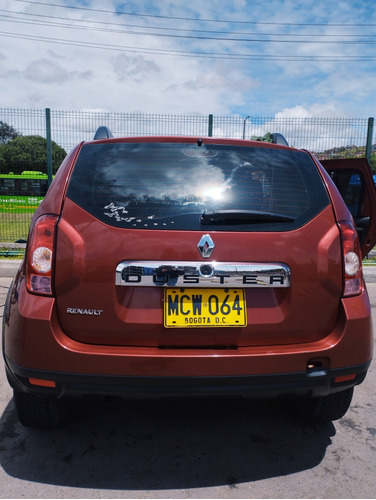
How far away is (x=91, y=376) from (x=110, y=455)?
64cm

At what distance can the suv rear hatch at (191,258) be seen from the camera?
75.2 inches

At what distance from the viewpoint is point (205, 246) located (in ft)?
6.35

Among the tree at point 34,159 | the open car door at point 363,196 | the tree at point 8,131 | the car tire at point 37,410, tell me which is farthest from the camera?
the tree at point 8,131

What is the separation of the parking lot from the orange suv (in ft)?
1.24

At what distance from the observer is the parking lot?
2.01m

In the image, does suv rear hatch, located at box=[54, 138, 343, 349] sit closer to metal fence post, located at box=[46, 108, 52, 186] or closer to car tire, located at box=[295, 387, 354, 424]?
car tire, located at box=[295, 387, 354, 424]

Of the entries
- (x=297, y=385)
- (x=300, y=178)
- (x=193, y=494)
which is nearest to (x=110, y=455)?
(x=193, y=494)

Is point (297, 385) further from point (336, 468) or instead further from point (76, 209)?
point (76, 209)

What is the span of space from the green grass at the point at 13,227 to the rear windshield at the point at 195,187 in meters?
7.97

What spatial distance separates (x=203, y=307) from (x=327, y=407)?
1093 millimetres

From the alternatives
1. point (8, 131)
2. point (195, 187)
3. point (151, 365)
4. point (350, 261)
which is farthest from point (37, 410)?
point (8, 131)

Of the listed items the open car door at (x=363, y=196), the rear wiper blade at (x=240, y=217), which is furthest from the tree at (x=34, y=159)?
the rear wiper blade at (x=240, y=217)

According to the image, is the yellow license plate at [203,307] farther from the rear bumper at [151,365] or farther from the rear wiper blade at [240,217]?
the rear wiper blade at [240,217]

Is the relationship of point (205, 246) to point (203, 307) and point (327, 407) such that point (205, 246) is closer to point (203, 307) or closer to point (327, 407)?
point (203, 307)
